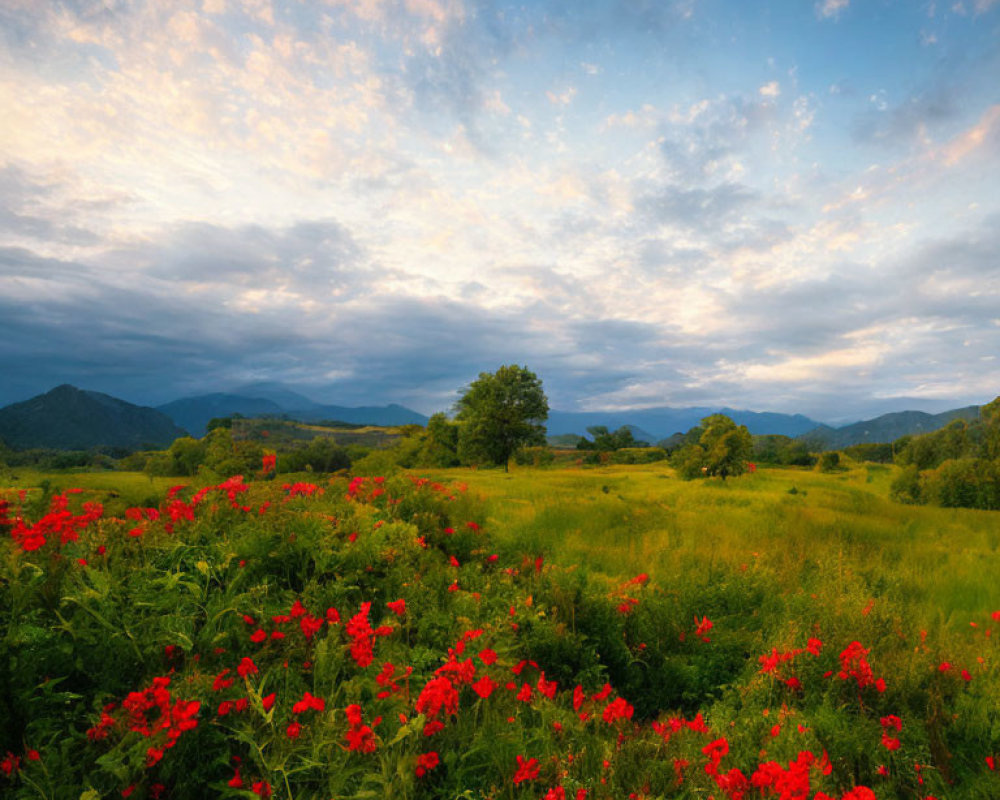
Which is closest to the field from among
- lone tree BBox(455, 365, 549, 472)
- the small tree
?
the small tree

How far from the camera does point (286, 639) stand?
386 cm

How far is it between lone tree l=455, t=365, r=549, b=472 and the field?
28.4m

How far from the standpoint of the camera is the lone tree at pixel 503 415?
3600cm

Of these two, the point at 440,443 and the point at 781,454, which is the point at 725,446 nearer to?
the point at 440,443

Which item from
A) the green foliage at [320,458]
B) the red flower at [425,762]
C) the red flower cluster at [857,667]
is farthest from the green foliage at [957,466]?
the green foliage at [320,458]

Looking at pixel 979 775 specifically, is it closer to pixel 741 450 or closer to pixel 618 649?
pixel 618 649

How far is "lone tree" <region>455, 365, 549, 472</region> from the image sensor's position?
36.0 metres

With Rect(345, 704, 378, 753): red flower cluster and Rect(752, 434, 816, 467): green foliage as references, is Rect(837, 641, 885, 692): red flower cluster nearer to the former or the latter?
Rect(345, 704, 378, 753): red flower cluster

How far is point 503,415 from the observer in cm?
3603

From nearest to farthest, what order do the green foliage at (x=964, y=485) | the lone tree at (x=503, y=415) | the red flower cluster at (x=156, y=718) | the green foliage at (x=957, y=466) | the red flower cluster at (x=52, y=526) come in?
the red flower cluster at (x=156, y=718)
the red flower cluster at (x=52, y=526)
the green foliage at (x=964, y=485)
the green foliage at (x=957, y=466)
the lone tree at (x=503, y=415)

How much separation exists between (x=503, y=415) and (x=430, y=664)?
31998 mm

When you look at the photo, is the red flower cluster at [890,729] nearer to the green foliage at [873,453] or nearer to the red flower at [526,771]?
the red flower at [526,771]

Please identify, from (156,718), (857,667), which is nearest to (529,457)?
(857,667)

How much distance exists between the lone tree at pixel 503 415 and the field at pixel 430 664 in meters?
28.4
